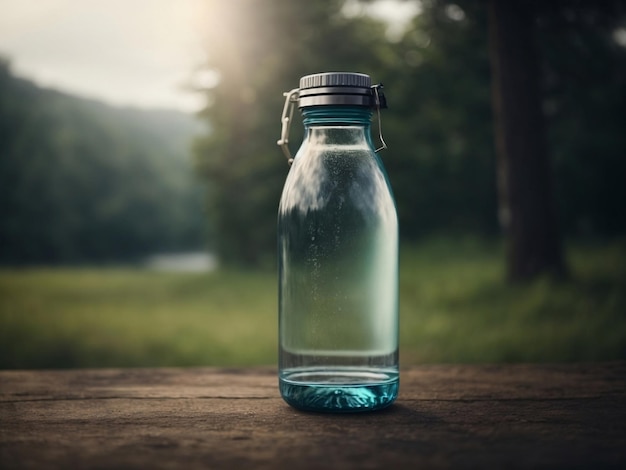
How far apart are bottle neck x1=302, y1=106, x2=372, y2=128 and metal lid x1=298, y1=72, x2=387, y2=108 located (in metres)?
0.02

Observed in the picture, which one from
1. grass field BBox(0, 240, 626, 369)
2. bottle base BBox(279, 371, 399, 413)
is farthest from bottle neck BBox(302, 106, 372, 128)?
grass field BBox(0, 240, 626, 369)

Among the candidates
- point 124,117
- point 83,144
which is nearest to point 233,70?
point 83,144

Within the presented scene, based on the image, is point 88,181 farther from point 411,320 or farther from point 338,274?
point 338,274

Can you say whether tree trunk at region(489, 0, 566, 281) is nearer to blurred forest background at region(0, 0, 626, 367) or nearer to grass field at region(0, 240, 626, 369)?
blurred forest background at region(0, 0, 626, 367)

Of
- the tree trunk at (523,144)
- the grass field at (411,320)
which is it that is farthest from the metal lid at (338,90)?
the tree trunk at (523,144)

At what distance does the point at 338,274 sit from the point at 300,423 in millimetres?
264

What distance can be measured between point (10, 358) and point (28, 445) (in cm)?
494

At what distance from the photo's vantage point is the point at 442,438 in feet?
2.85

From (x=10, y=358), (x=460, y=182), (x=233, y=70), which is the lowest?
(x=10, y=358)

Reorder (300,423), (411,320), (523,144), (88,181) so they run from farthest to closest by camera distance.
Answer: (88,181) < (411,320) < (523,144) < (300,423)

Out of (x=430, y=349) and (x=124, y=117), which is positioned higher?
(x=124, y=117)

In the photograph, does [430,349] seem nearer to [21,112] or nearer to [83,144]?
[21,112]

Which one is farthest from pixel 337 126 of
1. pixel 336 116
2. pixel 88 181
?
pixel 88 181

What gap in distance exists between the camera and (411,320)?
5379 millimetres
